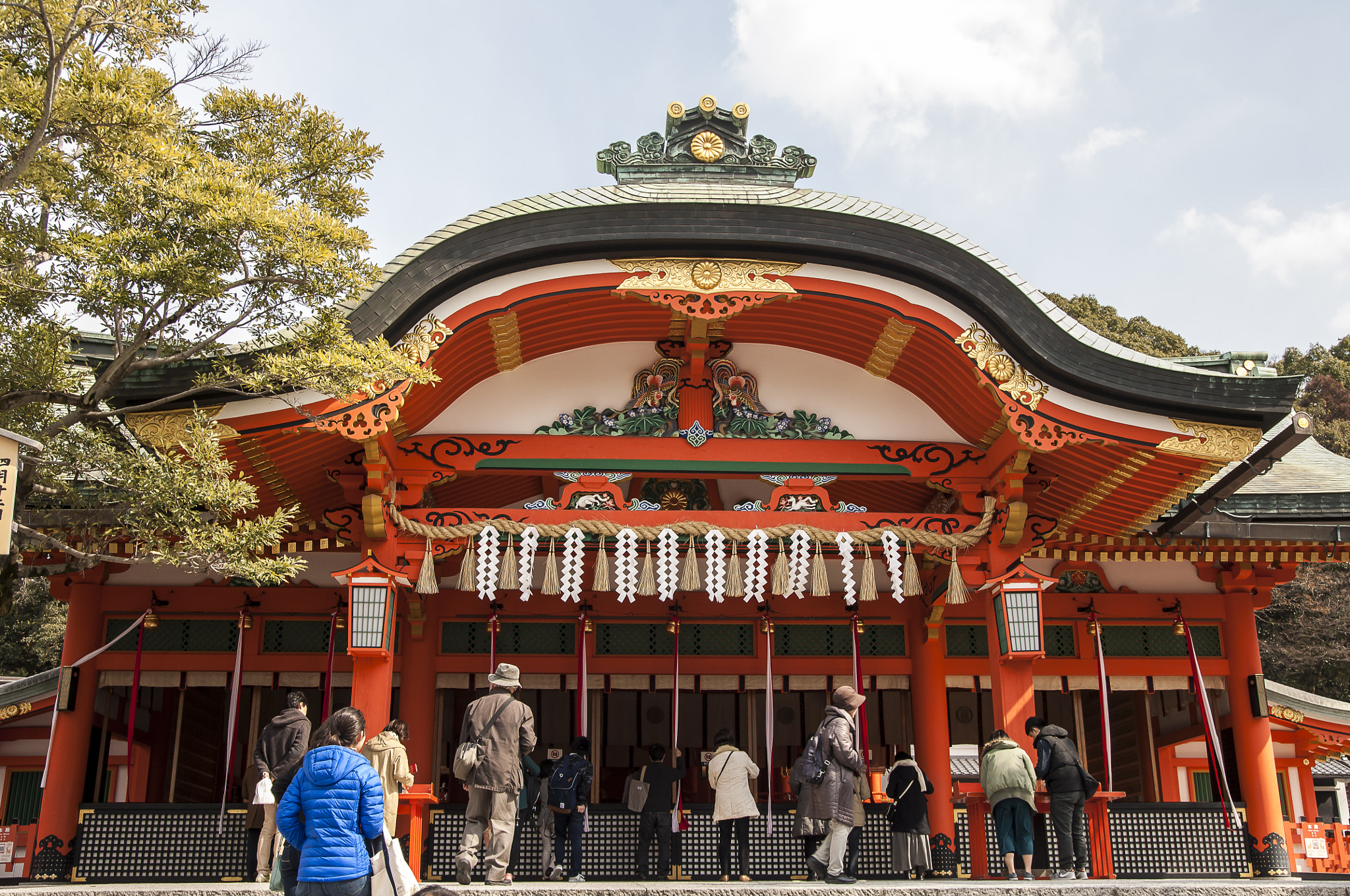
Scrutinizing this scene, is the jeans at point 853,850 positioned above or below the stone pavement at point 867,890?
above

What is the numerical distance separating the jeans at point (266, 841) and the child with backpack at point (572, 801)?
203 cm

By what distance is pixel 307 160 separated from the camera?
7.55m

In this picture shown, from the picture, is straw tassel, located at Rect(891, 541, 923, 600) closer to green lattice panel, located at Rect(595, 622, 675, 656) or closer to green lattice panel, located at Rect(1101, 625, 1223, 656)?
green lattice panel, located at Rect(1101, 625, 1223, 656)

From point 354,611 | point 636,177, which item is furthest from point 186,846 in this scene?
point 636,177

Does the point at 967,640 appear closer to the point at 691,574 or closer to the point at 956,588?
the point at 956,588

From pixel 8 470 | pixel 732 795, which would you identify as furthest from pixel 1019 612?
pixel 8 470

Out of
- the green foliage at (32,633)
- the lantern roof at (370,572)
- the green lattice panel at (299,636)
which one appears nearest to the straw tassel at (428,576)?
the lantern roof at (370,572)

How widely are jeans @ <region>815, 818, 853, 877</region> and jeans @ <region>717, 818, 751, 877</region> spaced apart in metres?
1.35

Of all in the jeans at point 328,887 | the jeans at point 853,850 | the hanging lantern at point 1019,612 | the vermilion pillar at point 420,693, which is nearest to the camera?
the jeans at point 328,887

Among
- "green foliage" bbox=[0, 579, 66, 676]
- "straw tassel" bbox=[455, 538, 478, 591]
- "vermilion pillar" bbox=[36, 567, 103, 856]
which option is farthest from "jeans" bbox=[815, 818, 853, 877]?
"green foliage" bbox=[0, 579, 66, 676]

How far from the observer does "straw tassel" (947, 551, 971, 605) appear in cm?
912

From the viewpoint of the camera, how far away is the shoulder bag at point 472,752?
22.6ft

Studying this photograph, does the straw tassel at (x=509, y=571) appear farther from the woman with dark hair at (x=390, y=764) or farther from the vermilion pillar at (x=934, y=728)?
the vermilion pillar at (x=934, y=728)

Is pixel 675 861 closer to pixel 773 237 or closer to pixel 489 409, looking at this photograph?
pixel 489 409
